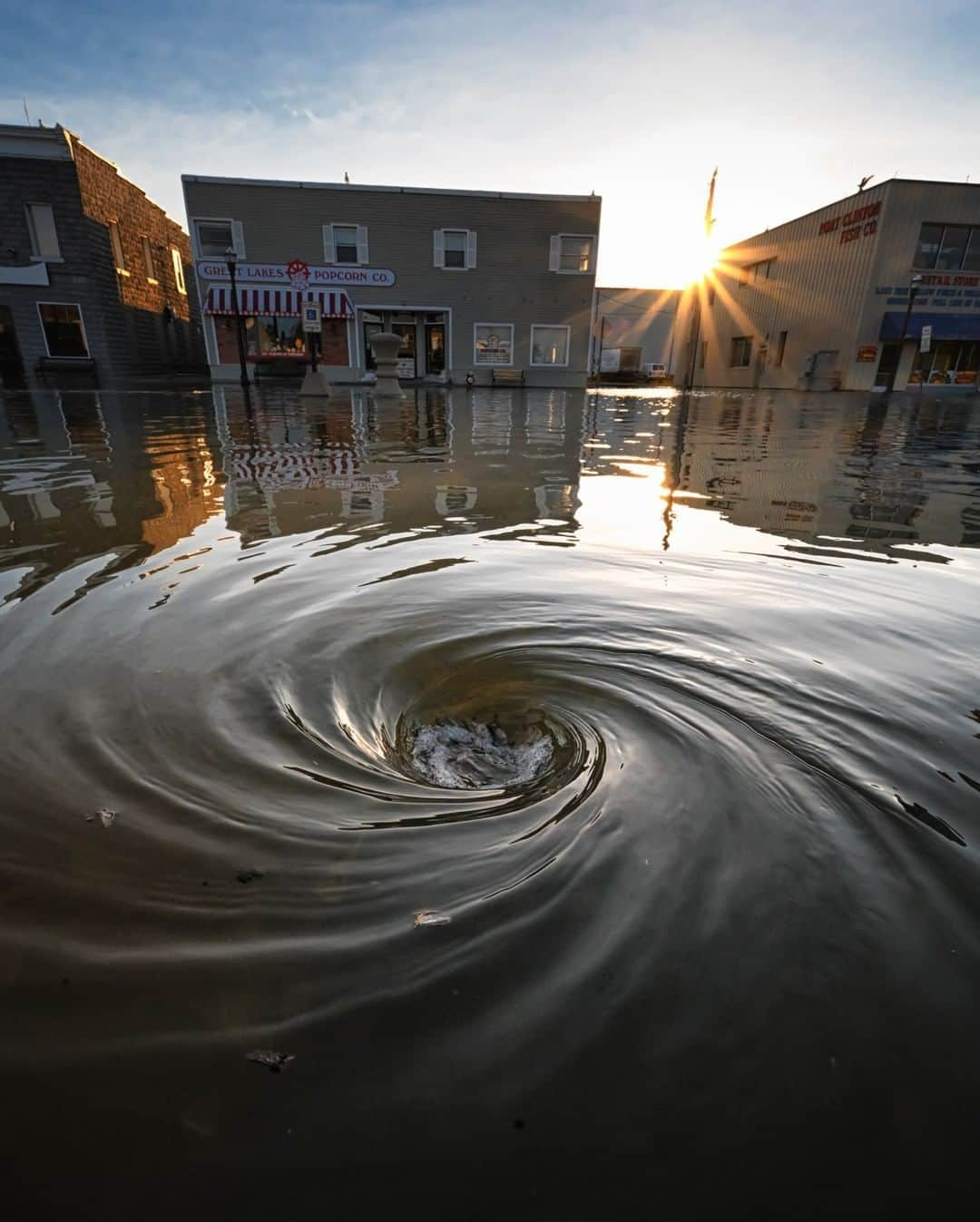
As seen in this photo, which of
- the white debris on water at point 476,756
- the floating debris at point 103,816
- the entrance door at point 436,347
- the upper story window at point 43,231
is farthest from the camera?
the entrance door at point 436,347

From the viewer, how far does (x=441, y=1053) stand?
1.15 meters

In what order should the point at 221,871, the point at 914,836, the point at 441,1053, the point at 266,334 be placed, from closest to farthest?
the point at 441,1053, the point at 221,871, the point at 914,836, the point at 266,334

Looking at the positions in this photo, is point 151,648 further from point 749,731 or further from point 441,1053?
point 749,731

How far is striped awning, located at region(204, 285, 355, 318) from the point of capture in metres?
27.0

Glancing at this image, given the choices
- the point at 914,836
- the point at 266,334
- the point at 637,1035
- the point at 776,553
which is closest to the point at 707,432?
the point at 776,553

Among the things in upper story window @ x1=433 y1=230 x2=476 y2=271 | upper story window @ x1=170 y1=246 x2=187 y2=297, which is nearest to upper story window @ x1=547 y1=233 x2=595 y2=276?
upper story window @ x1=433 y1=230 x2=476 y2=271

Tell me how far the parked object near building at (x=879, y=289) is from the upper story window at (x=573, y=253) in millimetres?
5141

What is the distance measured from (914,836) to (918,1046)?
2.22 ft

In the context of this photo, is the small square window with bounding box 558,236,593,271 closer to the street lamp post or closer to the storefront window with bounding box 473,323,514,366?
the storefront window with bounding box 473,323,514,366

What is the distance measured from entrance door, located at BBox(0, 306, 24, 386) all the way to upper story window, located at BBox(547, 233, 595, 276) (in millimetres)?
22253

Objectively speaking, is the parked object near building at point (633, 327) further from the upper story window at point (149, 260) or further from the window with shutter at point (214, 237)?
the upper story window at point (149, 260)

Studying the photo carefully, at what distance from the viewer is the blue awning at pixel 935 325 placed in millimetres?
29531

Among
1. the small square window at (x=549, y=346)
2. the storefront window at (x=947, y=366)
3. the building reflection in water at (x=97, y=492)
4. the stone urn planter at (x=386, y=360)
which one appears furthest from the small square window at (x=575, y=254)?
the building reflection in water at (x=97, y=492)

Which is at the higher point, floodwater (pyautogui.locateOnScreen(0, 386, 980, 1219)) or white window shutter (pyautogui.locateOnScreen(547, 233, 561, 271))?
white window shutter (pyautogui.locateOnScreen(547, 233, 561, 271))
